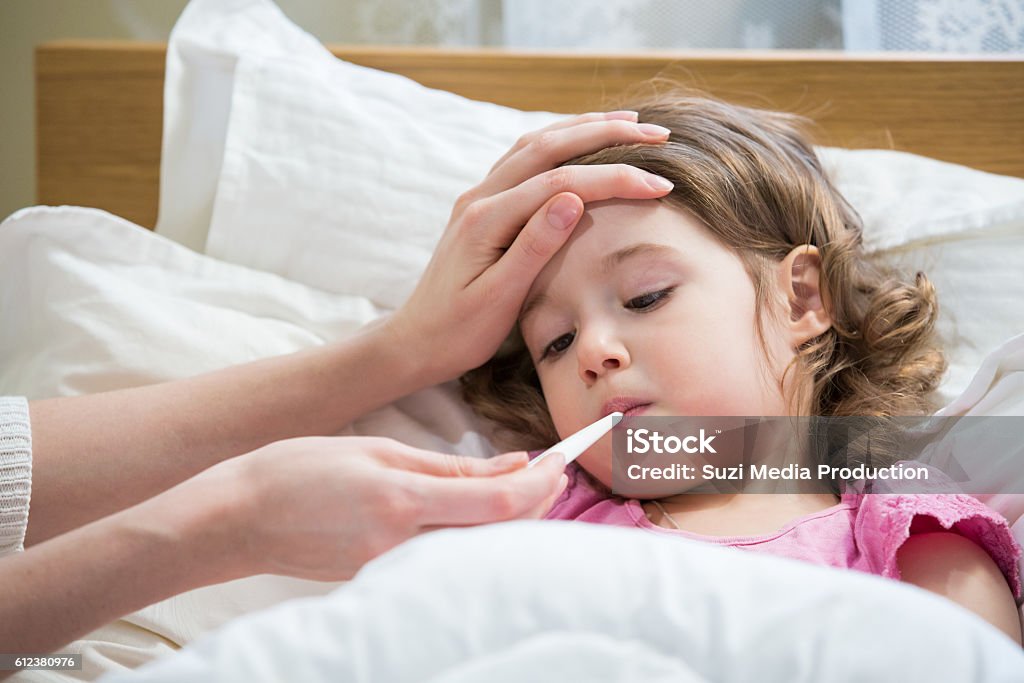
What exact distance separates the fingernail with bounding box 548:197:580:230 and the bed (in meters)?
0.28

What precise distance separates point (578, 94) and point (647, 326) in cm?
64

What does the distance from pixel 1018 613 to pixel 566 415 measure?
428 mm

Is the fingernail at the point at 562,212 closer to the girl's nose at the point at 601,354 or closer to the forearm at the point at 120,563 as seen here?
the girl's nose at the point at 601,354

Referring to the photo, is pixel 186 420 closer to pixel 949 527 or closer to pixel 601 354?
pixel 601 354

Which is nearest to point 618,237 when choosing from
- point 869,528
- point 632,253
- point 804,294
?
point 632,253

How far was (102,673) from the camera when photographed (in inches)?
33.5

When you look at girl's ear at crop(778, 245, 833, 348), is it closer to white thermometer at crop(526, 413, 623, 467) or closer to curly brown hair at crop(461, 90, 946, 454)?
curly brown hair at crop(461, 90, 946, 454)

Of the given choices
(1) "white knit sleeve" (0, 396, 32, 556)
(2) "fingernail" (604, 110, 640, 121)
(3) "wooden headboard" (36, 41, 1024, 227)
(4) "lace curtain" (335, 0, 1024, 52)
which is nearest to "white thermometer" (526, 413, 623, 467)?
(2) "fingernail" (604, 110, 640, 121)

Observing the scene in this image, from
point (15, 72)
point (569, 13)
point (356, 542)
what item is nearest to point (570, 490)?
point (356, 542)

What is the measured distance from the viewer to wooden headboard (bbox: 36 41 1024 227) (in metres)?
1.38

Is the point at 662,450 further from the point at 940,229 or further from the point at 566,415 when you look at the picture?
the point at 940,229

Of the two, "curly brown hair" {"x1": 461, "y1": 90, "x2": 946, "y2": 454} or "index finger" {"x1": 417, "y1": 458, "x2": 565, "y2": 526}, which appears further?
"curly brown hair" {"x1": 461, "y1": 90, "x2": 946, "y2": 454}

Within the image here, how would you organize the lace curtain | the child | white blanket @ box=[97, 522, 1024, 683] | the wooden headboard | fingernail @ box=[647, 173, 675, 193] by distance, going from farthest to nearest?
the lace curtain → the wooden headboard → fingernail @ box=[647, 173, 675, 193] → the child → white blanket @ box=[97, 522, 1024, 683]

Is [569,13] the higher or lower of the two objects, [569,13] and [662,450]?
the higher
